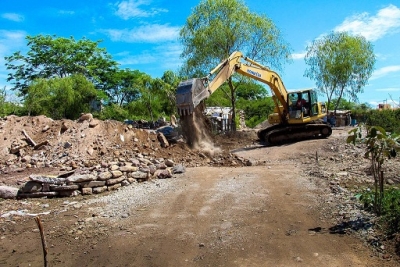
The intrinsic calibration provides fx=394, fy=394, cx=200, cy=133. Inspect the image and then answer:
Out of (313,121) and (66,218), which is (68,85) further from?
(66,218)

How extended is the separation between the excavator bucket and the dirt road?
389 cm

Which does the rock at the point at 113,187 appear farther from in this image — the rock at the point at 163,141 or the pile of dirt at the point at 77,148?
the rock at the point at 163,141

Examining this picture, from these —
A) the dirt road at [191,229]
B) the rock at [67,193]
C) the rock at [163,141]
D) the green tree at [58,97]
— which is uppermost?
the green tree at [58,97]

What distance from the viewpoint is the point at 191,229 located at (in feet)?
21.5

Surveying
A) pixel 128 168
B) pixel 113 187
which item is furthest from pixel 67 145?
pixel 113 187

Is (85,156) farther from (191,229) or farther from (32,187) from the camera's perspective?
(191,229)

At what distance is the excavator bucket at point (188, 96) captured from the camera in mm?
12859

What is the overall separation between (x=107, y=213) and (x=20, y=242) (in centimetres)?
163

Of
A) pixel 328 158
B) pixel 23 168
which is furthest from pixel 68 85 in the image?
pixel 328 158

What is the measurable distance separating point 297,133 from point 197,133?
20.5ft

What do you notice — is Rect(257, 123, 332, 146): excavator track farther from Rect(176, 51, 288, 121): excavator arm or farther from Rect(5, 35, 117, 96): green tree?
Rect(5, 35, 117, 96): green tree

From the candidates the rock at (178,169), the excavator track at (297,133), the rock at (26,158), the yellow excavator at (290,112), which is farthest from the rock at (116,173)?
the excavator track at (297,133)

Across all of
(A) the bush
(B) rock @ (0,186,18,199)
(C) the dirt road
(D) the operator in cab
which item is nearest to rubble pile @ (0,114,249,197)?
(B) rock @ (0,186,18,199)

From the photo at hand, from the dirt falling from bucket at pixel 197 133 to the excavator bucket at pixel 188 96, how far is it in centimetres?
88
